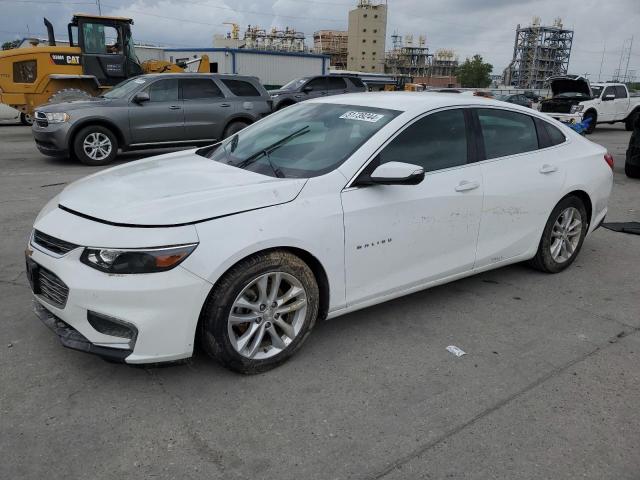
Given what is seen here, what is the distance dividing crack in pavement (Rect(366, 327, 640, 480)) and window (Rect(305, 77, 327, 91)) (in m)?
15.7

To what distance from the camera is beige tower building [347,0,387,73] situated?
13388 centimetres

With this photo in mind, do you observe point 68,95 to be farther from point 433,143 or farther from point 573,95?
point 573,95

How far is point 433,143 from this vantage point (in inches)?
151

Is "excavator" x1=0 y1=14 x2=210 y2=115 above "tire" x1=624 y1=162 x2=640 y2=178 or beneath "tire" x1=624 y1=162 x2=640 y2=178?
above

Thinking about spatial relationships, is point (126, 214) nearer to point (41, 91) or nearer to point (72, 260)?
point (72, 260)

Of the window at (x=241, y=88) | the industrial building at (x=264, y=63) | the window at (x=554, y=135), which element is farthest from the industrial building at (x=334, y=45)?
the window at (x=554, y=135)

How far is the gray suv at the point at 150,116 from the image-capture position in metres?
10.1

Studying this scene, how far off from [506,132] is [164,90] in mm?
8314

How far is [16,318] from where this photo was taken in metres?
3.80

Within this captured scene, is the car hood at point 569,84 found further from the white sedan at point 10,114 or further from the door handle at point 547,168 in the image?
the white sedan at point 10,114

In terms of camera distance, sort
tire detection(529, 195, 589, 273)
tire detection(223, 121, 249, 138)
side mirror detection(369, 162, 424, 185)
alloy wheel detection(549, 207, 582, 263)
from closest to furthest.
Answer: side mirror detection(369, 162, 424, 185) → tire detection(529, 195, 589, 273) → alloy wheel detection(549, 207, 582, 263) → tire detection(223, 121, 249, 138)

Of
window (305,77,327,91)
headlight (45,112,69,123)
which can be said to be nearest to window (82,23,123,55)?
headlight (45,112,69,123)

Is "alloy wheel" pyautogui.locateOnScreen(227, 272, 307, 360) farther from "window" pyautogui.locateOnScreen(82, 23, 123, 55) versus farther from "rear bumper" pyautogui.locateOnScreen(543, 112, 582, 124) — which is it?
"rear bumper" pyautogui.locateOnScreen(543, 112, 582, 124)

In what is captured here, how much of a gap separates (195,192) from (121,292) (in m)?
0.72
